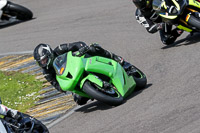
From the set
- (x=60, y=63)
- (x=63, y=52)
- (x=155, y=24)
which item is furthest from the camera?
(x=155, y=24)

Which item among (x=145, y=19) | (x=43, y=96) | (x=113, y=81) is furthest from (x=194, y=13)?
(x=43, y=96)

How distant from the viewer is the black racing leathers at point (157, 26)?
11.7 meters

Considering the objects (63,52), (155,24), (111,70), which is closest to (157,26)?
(155,24)

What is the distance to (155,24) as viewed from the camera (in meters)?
11.7

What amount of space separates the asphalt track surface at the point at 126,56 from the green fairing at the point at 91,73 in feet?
0.98

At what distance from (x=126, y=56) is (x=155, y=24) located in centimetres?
102

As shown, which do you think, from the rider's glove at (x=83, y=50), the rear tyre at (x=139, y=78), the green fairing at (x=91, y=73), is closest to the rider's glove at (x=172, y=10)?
the rear tyre at (x=139, y=78)

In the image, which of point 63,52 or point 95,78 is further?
point 63,52

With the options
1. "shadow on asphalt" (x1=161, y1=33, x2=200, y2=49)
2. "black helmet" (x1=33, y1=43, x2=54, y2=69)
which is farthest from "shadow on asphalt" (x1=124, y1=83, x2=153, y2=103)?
"shadow on asphalt" (x1=161, y1=33, x2=200, y2=49)

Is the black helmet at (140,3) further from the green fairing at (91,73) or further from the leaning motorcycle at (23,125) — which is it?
the leaning motorcycle at (23,125)

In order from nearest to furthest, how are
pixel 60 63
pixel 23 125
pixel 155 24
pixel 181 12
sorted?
1. pixel 23 125
2. pixel 60 63
3. pixel 181 12
4. pixel 155 24

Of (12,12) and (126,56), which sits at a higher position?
(126,56)

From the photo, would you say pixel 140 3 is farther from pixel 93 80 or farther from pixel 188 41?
pixel 93 80

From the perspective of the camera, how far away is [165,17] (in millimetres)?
11227
